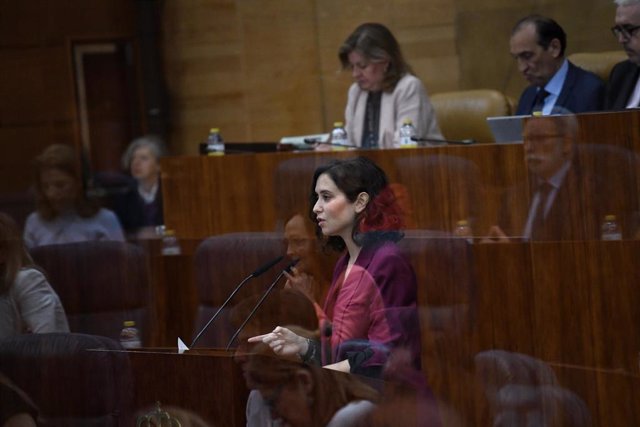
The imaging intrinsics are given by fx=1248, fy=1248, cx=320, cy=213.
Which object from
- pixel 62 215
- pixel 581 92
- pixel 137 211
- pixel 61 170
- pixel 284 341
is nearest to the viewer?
pixel 284 341

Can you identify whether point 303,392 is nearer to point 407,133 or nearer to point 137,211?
point 407,133

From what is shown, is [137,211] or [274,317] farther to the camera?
[137,211]

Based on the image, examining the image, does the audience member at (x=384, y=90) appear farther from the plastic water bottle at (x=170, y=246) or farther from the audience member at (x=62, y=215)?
the audience member at (x=62, y=215)

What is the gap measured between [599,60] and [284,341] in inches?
102

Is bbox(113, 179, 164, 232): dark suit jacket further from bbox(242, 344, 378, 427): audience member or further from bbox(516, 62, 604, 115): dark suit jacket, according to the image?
bbox(242, 344, 378, 427): audience member

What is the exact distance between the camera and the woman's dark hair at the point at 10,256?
4238 mm

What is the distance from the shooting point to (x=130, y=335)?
4117 millimetres

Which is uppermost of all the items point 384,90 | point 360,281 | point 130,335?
point 384,90

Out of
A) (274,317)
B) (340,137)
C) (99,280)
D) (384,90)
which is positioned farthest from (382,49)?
(274,317)

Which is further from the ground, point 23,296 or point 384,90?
point 384,90

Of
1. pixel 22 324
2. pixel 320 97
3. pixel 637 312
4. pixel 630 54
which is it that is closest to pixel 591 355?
pixel 637 312

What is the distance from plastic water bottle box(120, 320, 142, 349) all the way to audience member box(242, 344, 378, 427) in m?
0.91

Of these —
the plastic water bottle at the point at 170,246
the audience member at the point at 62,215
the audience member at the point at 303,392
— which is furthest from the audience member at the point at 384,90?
the audience member at the point at 303,392

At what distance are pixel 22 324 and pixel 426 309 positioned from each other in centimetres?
133
